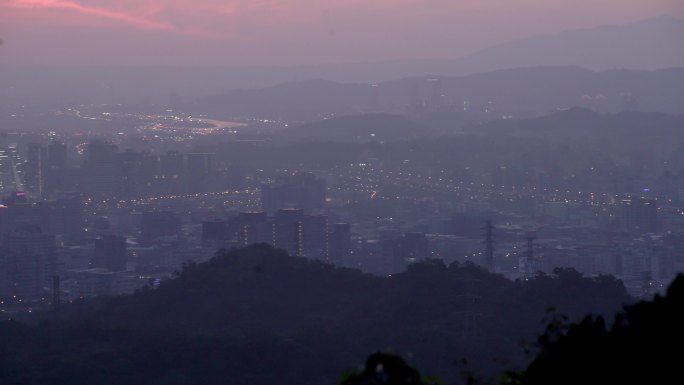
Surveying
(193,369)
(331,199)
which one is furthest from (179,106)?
(193,369)

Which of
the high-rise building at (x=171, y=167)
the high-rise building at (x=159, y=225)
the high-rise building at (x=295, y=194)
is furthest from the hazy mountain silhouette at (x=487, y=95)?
the high-rise building at (x=159, y=225)

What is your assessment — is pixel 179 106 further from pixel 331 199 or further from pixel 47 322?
pixel 47 322

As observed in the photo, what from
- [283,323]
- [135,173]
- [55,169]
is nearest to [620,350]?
[283,323]

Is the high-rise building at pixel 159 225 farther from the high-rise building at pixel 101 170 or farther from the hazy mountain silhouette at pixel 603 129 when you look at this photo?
the hazy mountain silhouette at pixel 603 129

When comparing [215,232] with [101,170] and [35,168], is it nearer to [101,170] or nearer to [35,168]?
[101,170]

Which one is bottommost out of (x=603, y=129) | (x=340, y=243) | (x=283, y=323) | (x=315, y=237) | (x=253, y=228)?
(x=283, y=323)

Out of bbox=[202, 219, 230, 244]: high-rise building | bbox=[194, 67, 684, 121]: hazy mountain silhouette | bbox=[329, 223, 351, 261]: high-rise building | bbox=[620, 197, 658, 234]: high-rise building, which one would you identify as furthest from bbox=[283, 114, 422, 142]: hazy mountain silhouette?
bbox=[202, 219, 230, 244]: high-rise building

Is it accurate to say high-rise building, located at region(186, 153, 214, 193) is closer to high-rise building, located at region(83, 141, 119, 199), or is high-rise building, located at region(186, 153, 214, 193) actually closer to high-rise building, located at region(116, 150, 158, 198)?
high-rise building, located at region(116, 150, 158, 198)
